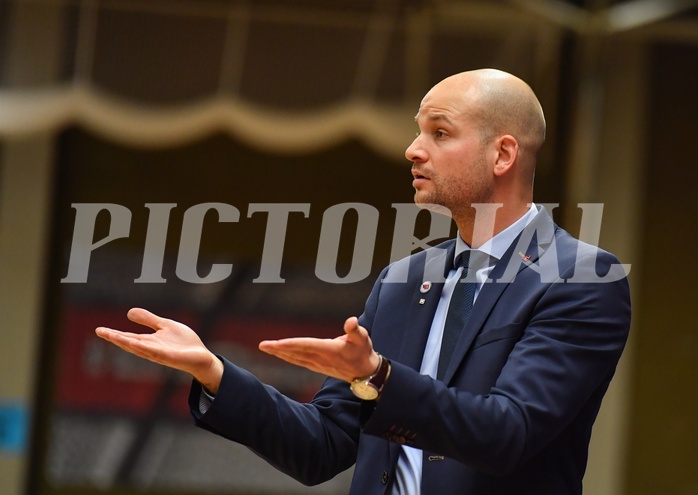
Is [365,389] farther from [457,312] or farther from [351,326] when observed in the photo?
[457,312]

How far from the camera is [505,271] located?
2682mm

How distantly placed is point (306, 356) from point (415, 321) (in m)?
0.68

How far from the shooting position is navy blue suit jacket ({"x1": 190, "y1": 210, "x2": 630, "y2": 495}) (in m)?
2.22

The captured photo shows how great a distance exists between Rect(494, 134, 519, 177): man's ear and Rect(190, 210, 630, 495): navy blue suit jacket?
0.17 m

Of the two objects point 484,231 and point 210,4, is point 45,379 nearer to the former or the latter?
point 210,4

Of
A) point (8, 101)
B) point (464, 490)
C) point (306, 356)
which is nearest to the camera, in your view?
point (306, 356)

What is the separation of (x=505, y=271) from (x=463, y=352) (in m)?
0.27

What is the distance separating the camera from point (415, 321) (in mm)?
2760

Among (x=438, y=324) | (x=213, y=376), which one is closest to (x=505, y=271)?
(x=438, y=324)

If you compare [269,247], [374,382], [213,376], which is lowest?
[269,247]

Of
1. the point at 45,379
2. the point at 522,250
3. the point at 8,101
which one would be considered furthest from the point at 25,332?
the point at 522,250

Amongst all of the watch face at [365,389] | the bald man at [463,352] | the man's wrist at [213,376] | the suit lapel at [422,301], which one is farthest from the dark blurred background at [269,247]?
the watch face at [365,389]

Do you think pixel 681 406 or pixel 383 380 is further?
pixel 681 406

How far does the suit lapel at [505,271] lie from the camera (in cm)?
256
